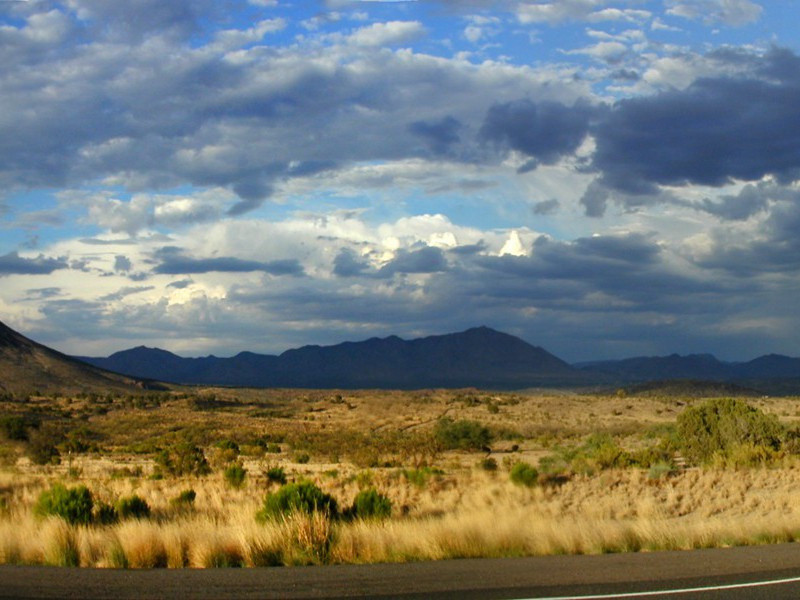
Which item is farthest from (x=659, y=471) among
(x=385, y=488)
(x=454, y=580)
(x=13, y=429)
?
(x=13, y=429)

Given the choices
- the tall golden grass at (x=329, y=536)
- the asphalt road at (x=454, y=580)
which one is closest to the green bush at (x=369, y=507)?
the tall golden grass at (x=329, y=536)

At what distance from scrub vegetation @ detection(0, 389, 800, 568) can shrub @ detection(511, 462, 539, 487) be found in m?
0.06

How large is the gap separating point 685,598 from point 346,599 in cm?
390

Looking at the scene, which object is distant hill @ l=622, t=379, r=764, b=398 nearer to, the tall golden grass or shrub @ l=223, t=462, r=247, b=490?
shrub @ l=223, t=462, r=247, b=490

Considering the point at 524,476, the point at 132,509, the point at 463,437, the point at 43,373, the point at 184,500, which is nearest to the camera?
the point at 132,509

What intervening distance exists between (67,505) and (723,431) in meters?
28.1

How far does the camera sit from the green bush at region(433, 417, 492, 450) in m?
49.0

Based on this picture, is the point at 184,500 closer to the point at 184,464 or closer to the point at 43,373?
the point at 184,464

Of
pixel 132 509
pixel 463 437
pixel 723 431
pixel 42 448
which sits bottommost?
pixel 463 437

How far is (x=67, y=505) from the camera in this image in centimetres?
1636

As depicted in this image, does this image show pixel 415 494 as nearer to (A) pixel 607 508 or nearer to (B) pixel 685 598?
(A) pixel 607 508

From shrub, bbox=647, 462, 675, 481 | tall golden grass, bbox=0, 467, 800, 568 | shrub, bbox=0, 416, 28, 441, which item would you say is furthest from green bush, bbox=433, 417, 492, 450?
tall golden grass, bbox=0, 467, 800, 568

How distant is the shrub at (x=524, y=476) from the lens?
92.7ft

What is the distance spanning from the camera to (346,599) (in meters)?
9.80
